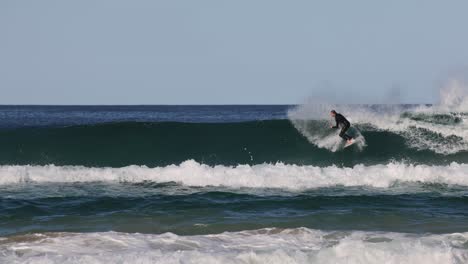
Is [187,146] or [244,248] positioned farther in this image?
[187,146]

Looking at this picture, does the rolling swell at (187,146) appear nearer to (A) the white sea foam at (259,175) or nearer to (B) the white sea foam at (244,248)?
(A) the white sea foam at (259,175)

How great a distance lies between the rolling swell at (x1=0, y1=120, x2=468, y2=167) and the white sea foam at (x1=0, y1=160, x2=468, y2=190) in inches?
90.6

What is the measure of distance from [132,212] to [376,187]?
22.8 ft

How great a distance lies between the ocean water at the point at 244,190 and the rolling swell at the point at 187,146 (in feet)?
0.22

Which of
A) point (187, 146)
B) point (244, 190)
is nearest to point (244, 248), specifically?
point (244, 190)

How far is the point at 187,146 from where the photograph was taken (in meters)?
24.1

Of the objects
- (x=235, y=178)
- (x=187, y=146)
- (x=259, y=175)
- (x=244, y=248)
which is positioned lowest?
(x=244, y=248)

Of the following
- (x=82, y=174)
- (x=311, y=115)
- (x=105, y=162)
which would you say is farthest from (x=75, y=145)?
(x=311, y=115)

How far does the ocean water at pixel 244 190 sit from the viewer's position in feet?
34.8

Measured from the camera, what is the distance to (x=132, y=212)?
13938 millimetres

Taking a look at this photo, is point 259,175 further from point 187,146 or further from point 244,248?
point 244,248

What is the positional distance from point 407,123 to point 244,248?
50.7 feet

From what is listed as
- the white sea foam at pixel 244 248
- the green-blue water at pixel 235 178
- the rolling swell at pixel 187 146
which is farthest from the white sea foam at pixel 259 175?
the white sea foam at pixel 244 248

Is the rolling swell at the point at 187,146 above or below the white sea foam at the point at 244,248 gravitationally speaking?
above
